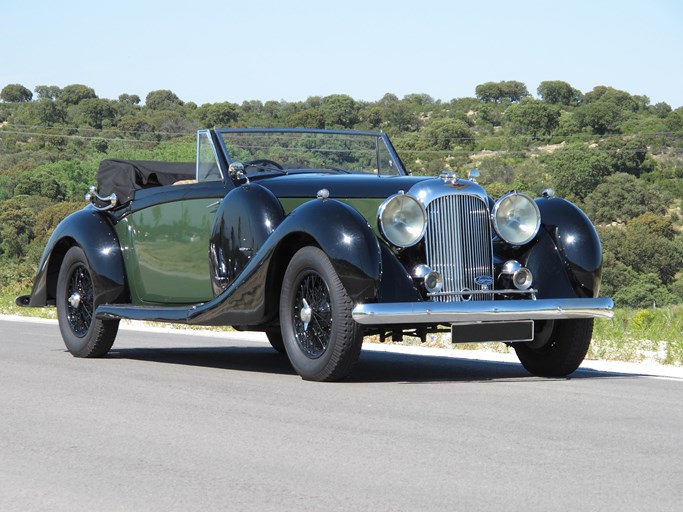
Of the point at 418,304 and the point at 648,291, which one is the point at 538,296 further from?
the point at 648,291

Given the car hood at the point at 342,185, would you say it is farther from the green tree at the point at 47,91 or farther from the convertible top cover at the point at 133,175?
the green tree at the point at 47,91

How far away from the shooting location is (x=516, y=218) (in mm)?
8758

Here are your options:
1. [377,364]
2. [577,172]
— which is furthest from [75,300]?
[577,172]

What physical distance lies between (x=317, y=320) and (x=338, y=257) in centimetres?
59

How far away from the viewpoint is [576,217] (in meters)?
9.02

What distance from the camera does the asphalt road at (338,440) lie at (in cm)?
476

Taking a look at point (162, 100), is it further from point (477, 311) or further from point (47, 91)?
point (477, 311)

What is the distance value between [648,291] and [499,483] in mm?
55423

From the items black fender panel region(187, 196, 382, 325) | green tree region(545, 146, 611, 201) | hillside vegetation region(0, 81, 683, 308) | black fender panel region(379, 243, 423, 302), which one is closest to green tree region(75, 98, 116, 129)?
hillside vegetation region(0, 81, 683, 308)

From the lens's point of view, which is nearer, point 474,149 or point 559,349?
point 559,349

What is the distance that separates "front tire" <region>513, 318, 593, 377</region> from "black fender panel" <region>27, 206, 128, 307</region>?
3.58 m

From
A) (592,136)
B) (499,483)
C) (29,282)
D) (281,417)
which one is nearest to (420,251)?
(281,417)

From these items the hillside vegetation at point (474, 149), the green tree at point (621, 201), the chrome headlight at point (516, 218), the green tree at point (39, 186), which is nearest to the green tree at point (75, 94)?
the hillside vegetation at point (474, 149)

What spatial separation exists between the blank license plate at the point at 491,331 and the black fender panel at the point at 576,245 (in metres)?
0.73
